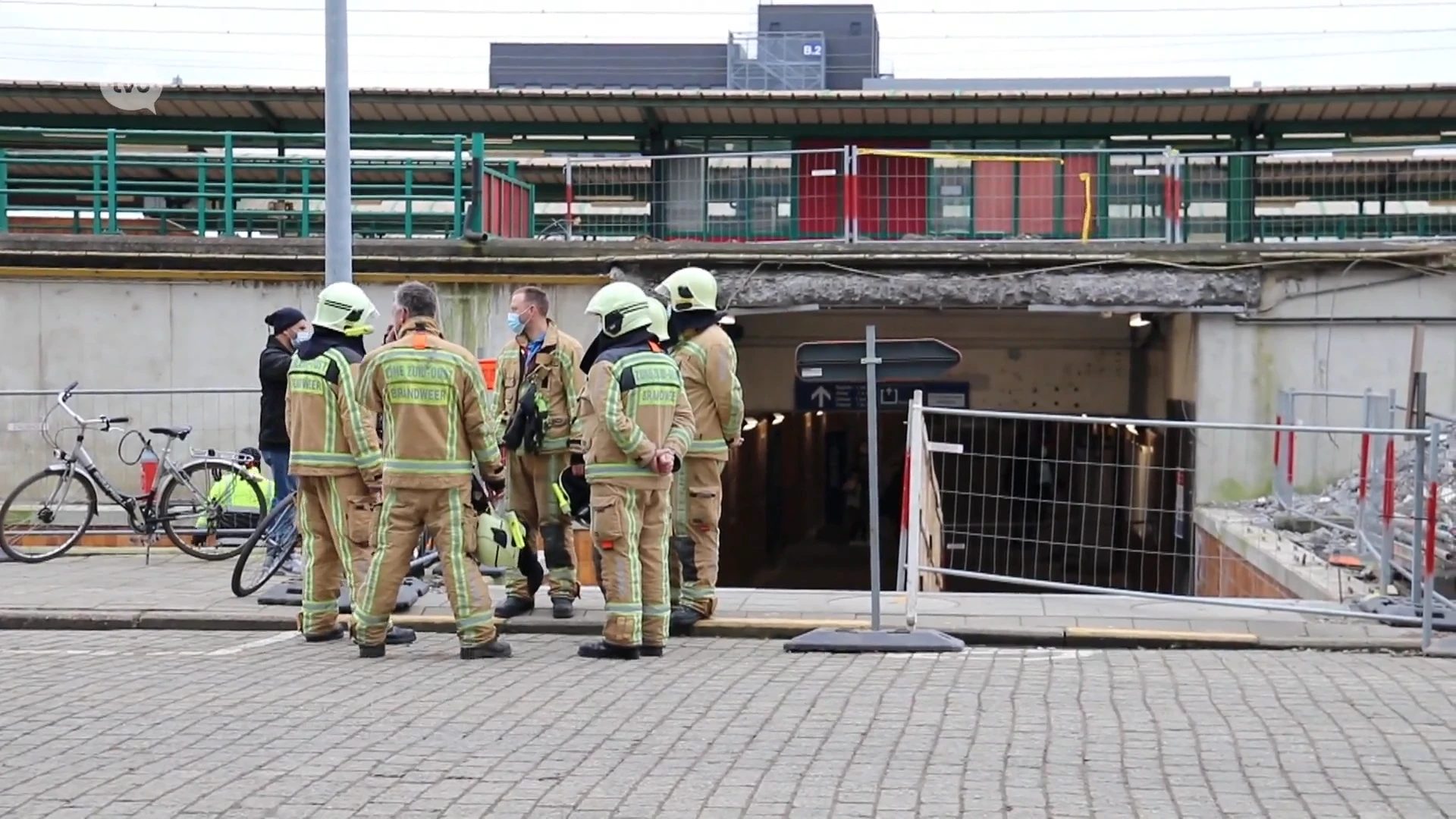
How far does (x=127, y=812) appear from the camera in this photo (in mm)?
5266

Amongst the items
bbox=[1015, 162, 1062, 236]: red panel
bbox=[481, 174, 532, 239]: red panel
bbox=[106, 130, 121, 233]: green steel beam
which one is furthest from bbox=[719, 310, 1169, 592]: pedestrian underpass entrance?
bbox=[106, 130, 121, 233]: green steel beam

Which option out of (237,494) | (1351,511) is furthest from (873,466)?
(237,494)

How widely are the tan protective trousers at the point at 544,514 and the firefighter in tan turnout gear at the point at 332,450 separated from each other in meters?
1.06

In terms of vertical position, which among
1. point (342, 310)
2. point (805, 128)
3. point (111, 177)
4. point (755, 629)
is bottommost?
point (755, 629)

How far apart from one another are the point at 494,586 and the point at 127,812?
20.0 ft

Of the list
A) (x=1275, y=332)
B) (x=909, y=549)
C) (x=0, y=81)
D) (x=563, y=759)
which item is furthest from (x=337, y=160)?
(x=0, y=81)

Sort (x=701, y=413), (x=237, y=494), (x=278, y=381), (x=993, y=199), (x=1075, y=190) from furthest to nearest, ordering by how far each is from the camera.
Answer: (x=993, y=199), (x=1075, y=190), (x=237, y=494), (x=278, y=381), (x=701, y=413)

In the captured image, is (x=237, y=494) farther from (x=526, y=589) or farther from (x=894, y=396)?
(x=894, y=396)

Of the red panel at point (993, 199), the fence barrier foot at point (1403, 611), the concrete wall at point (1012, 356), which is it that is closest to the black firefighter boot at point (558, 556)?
the fence barrier foot at point (1403, 611)

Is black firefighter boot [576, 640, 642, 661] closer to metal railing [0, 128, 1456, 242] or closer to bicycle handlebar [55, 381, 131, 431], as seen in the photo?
bicycle handlebar [55, 381, 131, 431]

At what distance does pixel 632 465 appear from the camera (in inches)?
334

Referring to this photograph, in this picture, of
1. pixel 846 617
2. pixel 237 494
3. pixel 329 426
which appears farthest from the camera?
pixel 237 494

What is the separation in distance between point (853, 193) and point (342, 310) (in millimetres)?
9787

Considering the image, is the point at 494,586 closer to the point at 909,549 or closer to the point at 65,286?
the point at 909,549
